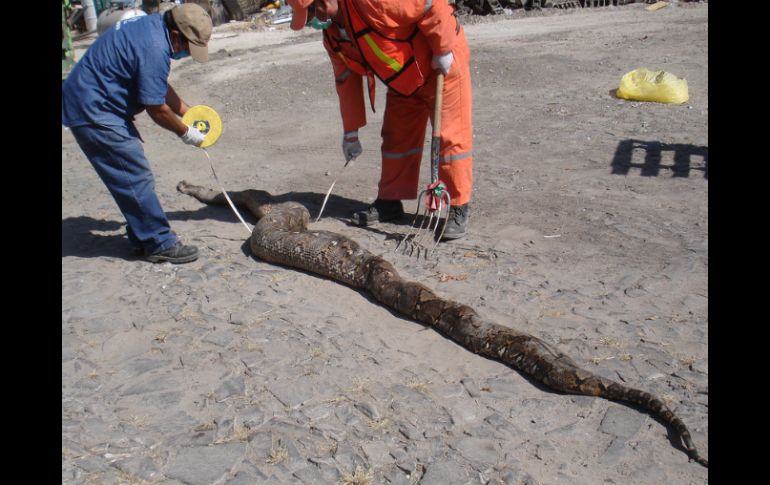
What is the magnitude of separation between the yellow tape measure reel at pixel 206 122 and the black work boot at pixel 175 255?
92 centimetres

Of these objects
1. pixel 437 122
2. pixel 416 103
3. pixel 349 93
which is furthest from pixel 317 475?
pixel 349 93

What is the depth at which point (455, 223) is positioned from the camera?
21.1 feet

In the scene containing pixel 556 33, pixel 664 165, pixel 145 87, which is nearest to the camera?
pixel 145 87

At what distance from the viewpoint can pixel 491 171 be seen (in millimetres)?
8078

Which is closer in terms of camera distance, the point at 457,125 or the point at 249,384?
the point at 249,384

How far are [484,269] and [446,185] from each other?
0.98m

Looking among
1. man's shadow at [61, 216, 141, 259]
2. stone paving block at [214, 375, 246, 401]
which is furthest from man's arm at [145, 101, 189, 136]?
stone paving block at [214, 375, 246, 401]

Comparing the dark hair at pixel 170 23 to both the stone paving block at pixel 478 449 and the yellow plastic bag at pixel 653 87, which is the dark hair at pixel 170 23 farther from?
the yellow plastic bag at pixel 653 87

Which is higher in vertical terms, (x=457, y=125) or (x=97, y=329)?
(x=457, y=125)

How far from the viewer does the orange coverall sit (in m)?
5.70

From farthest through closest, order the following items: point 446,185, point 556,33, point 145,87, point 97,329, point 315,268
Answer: point 556,33 → point 446,185 → point 315,268 → point 145,87 → point 97,329

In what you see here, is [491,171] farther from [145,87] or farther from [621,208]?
[145,87]

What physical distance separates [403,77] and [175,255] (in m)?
2.51
